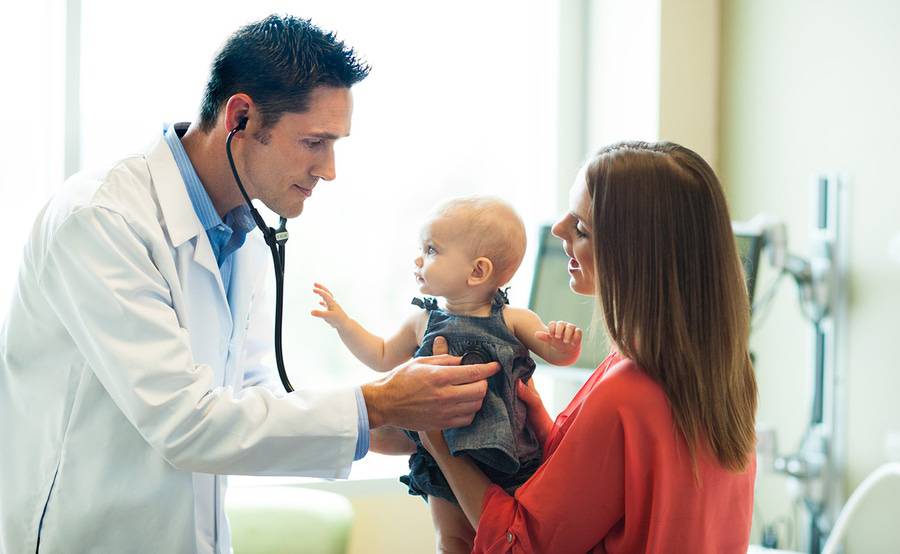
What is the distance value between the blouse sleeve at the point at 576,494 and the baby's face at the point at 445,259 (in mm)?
319

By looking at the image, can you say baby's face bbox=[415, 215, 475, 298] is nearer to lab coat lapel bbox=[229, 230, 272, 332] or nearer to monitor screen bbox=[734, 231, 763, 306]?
lab coat lapel bbox=[229, 230, 272, 332]

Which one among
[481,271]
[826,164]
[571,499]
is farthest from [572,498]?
[826,164]

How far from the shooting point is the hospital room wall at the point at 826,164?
2328 millimetres

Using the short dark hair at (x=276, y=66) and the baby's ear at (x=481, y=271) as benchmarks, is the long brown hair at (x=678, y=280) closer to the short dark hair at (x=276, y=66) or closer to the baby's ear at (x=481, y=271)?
the baby's ear at (x=481, y=271)

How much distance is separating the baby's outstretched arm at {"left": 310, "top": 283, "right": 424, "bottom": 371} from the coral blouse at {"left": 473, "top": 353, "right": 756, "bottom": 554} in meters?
0.41

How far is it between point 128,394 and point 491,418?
536 millimetres

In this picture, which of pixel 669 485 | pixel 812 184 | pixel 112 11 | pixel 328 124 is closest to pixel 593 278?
pixel 669 485

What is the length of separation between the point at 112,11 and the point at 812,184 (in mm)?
1839

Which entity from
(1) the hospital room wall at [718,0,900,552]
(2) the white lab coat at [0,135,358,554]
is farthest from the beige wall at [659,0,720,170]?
(2) the white lab coat at [0,135,358,554]

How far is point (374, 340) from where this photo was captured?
68.3 inches

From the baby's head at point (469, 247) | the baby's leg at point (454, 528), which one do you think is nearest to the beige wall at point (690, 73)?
the baby's head at point (469, 247)

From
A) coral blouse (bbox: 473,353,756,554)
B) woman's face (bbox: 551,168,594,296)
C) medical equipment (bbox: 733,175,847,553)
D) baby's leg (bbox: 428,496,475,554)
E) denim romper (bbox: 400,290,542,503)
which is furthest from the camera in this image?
medical equipment (bbox: 733,175,847,553)

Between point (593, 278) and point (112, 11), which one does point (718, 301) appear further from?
point (112, 11)

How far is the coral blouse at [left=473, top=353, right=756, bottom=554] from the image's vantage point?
1293 mm
